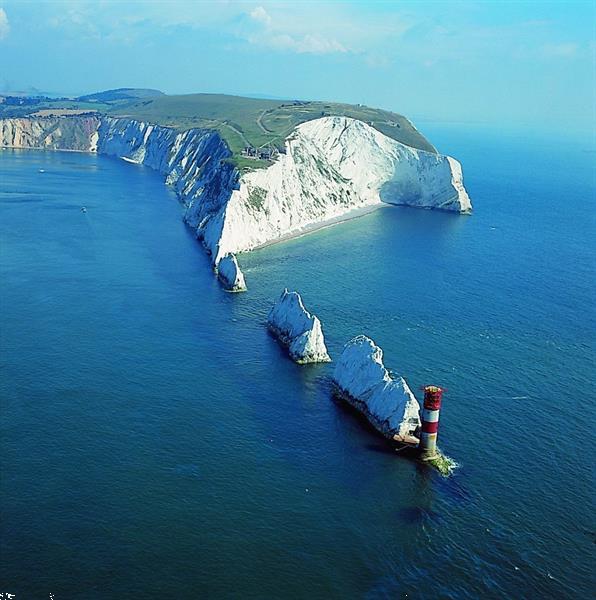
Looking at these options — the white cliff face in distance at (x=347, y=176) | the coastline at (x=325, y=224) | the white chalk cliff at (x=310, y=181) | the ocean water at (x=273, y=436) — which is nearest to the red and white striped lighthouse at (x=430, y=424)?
the ocean water at (x=273, y=436)

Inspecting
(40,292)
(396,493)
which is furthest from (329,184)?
(396,493)

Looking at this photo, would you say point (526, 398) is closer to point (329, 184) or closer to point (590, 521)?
point (590, 521)

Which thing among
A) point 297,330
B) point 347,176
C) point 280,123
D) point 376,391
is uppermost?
point 280,123

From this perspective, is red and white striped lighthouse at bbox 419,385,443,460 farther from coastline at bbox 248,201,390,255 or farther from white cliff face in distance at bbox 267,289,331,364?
coastline at bbox 248,201,390,255

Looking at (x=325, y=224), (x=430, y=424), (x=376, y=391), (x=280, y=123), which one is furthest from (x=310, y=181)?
(x=430, y=424)

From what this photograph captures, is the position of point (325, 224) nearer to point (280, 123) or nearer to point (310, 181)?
point (310, 181)

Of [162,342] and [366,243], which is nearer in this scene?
[162,342]

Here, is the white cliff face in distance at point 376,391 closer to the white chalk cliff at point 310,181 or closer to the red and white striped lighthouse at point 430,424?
the red and white striped lighthouse at point 430,424
